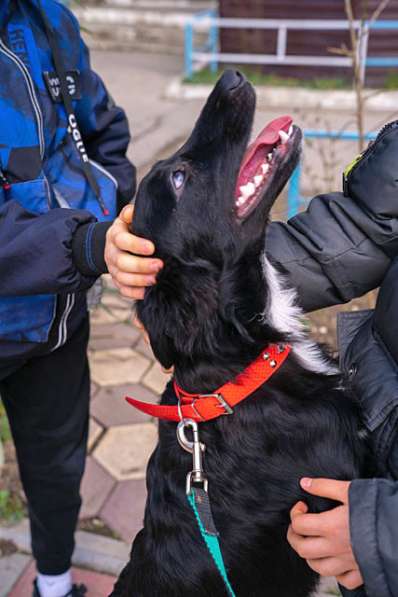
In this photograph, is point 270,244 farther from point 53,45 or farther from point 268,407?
point 53,45

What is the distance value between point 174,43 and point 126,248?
11876mm

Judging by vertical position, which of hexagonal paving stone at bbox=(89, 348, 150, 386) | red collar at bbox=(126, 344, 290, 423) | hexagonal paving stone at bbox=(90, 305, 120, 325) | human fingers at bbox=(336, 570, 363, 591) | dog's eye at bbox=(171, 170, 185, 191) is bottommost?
hexagonal paving stone at bbox=(90, 305, 120, 325)

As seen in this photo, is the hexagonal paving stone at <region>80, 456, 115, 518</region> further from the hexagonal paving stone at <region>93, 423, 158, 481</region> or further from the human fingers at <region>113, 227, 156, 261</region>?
the human fingers at <region>113, 227, 156, 261</region>

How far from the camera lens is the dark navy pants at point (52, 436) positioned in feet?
6.12

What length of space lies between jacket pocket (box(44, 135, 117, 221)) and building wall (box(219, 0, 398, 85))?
8.03m

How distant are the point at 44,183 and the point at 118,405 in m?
1.76

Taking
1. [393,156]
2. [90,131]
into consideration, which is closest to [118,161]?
[90,131]

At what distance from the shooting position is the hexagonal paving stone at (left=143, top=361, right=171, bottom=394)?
3.25 m

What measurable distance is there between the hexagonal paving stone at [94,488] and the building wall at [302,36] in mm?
7851

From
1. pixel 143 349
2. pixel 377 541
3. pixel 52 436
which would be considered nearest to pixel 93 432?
pixel 143 349

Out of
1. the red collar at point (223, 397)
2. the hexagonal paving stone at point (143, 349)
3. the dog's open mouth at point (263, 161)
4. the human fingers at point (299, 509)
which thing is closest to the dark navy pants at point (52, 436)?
the red collar at point (223, 397)

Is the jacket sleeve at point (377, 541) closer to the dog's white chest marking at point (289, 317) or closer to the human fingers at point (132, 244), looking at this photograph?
the dog's white chest marking at point (289, 317)

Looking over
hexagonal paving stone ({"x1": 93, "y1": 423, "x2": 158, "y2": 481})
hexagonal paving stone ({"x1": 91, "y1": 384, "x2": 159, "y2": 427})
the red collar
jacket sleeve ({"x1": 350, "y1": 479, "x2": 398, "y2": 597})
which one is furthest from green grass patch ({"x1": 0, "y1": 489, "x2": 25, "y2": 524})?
jacket sleeve ({"x1": 350, "y1": 479, "x2": 398, "y2": 597})

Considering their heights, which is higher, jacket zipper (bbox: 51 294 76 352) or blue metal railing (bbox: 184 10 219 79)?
jacket zipper (bbox: 51 294 76 352)
